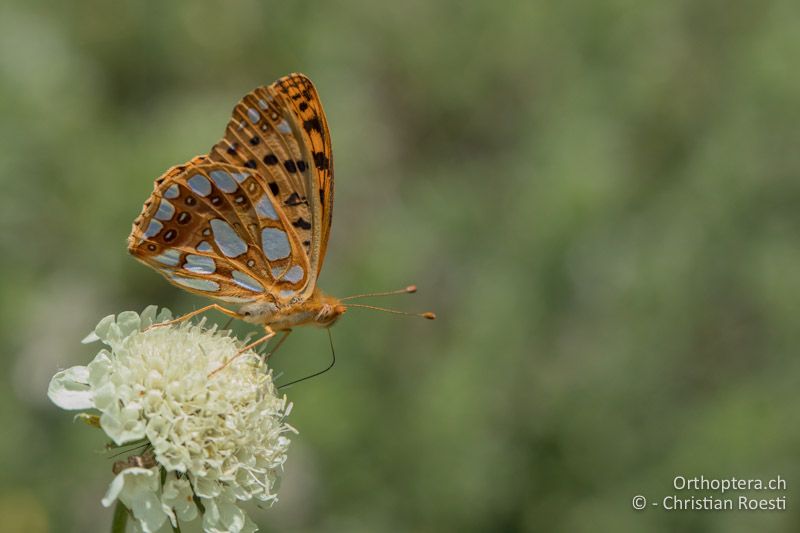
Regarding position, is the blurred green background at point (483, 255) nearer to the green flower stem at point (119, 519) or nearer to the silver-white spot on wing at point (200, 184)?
the silver-white spot on wing at point (200, 184)

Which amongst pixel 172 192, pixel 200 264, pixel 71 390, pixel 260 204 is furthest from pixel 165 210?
pixel 71 390

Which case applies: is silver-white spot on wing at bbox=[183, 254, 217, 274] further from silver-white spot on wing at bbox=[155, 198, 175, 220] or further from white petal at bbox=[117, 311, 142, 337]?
white petal at bbox=[117, 311, 142, 337]

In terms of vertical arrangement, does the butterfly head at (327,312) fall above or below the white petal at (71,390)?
above

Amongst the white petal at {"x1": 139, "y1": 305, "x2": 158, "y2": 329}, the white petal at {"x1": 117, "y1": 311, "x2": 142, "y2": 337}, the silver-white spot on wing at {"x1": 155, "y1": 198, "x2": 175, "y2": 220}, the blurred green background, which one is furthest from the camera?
the blurred green background

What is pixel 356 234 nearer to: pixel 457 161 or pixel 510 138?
pixel 457 161

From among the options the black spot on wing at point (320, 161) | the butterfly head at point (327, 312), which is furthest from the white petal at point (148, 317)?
the black spot on wing at point (320, 161)

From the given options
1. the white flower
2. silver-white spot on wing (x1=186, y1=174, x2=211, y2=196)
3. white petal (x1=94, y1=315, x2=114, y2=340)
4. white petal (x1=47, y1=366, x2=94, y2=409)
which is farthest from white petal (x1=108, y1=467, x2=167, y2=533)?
silver-white spot on wing (x1=186, y1=174, x2=211, y2=196)
